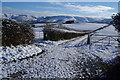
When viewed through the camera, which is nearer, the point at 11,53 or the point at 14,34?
the point at 11,53

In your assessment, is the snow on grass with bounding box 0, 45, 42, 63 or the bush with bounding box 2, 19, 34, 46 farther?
the bush with bounding box 2, 19, 34, 46

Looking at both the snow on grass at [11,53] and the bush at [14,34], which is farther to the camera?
the bush at [14,34]

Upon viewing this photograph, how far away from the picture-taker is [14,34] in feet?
38.1

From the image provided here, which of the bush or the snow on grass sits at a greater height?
the bush

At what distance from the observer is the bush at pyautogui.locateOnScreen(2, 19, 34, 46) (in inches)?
433

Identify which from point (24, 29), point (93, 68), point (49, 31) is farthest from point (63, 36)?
point (93, 68)

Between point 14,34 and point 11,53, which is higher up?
point 14,34

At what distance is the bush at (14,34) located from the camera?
11008mm

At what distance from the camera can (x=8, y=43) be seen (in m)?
10.8

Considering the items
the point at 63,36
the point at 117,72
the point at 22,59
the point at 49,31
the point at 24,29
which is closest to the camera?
the point at 117,72

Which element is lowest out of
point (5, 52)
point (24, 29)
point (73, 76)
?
point (73, 76)

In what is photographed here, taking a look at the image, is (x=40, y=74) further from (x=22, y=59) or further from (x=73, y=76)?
(x=22, y=59)

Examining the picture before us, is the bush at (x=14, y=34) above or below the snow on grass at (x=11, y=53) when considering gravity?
above

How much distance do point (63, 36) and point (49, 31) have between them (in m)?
3.61
